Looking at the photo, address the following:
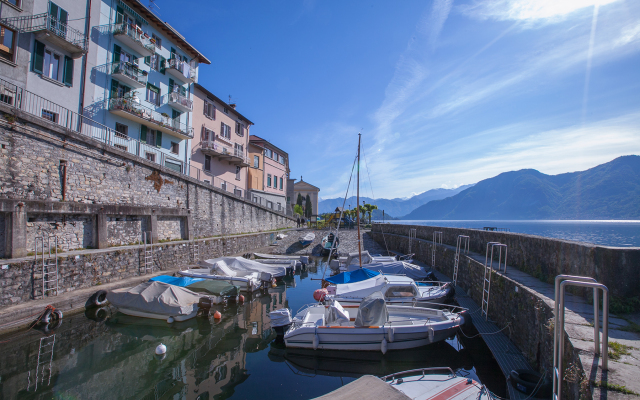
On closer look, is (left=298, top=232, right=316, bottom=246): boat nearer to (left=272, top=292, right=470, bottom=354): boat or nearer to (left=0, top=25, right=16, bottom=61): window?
(left=272, top=292, right=470, bottom=354): boat

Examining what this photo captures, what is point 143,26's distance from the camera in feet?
78.6

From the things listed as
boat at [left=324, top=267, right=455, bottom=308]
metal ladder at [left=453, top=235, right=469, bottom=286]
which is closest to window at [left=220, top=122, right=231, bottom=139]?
boat at [left=324, top=267, right=455, bottom=308]

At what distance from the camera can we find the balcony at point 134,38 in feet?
69.4

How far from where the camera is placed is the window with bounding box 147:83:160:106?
80.2 feet

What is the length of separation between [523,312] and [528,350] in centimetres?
89

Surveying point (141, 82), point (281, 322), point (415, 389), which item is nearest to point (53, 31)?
point (141, 82)

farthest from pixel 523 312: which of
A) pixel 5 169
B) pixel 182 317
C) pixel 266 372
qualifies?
pixel 5 169

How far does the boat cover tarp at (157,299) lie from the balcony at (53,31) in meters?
15.2

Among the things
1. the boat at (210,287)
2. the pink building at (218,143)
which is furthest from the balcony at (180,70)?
the boat at (210,287)

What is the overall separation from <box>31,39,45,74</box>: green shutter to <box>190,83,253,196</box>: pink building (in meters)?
11.9

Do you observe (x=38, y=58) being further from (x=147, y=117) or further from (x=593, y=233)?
(x=593, y=233)

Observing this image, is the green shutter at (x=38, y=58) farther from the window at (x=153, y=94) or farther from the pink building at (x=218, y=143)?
the pink building at (x=218, y=143)

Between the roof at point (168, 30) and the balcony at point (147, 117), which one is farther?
the roof at point (168, 30)

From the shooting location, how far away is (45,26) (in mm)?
16547
